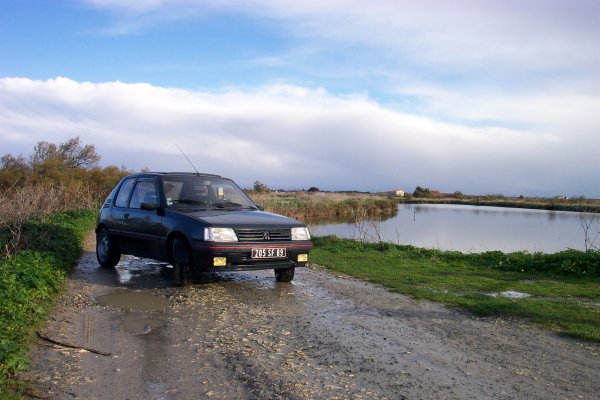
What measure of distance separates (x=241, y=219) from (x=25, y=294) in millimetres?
3291

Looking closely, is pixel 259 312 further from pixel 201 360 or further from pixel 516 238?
pixel 516 238

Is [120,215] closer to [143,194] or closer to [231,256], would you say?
[143,194]

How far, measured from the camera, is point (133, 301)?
7.46 m

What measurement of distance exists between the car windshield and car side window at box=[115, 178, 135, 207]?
51.1 inches

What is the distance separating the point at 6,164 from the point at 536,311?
35620 millimetres

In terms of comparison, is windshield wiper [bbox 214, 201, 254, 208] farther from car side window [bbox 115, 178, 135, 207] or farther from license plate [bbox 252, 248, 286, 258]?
car side window [bbox 115, 178, 135, 207]

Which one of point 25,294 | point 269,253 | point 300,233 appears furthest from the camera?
point 300,233

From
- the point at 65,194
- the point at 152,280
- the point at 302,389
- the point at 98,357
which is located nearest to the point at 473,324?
the point at 302,389

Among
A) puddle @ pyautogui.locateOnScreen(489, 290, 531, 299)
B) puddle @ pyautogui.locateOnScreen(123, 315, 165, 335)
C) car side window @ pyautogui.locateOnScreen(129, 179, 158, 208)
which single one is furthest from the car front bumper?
puddle @ pyautogui.locateOnScreen(489, 290, 531, 299)

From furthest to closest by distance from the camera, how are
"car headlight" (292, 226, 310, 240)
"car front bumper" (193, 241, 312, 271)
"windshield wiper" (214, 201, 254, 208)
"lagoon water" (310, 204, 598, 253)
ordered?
"lagoon water" (310, 204, 598, 253), "windshield wiper" (214, 201, 254, 208), "car headlight" (292, 226, 310, 240), "car front bumper" (193, 241, 312, 271)

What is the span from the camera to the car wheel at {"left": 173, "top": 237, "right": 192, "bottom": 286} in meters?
8.20

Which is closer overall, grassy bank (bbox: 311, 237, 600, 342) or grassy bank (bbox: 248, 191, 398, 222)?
grassy bank (bbox: 311, 237, 600, 342)

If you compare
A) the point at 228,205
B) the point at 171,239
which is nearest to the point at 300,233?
the point at 228,205

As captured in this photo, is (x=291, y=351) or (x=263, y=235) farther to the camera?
(x=263, y=235)
